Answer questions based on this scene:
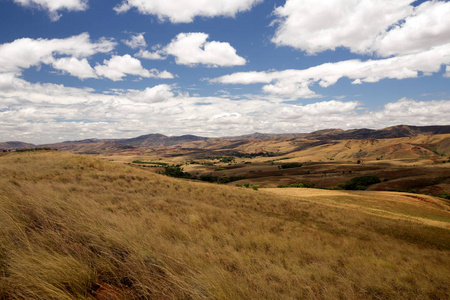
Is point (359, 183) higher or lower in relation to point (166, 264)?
lower

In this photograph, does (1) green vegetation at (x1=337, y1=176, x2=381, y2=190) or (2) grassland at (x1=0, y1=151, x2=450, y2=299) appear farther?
(1) green vegetation at (x1=337, y1=176, x2=381, y2=190)

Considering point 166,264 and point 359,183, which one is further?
point 359,183

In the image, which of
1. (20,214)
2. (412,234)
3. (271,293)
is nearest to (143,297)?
(271,293)

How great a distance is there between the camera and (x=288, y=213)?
56.9ft

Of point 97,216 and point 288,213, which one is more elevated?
point 97,216

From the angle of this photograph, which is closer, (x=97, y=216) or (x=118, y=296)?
(x=118, y=296)

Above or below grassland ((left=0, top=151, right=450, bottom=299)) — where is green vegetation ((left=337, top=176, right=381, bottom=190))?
below

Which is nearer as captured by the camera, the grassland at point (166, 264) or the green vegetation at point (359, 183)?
the grassland at point (166, 264)

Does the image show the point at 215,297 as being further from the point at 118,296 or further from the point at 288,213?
the point at 288,213

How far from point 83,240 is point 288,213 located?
15099mm

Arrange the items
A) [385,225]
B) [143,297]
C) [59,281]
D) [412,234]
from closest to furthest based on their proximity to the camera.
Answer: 1. [59,281]
2. [143,297]
3. [412,234]
4. [385,225]

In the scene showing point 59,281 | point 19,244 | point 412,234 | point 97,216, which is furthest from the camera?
point 412,234

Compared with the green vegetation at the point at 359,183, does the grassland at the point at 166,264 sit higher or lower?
higher

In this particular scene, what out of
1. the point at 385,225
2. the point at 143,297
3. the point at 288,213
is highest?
the point at 143,297
